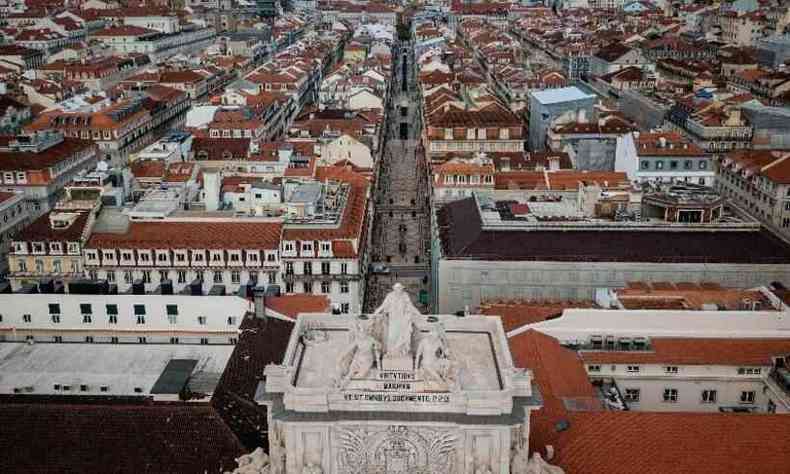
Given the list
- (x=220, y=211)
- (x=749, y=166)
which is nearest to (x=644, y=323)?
(x=220, y=211)

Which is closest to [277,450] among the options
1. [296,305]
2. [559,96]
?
[296,305]

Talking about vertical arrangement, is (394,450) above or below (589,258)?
above

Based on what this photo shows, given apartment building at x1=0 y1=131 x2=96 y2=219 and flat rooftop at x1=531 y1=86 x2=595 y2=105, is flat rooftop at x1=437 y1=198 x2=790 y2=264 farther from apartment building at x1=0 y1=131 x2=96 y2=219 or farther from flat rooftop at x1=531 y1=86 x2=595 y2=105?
flat rooftop at x1=531 y1=86 x2=595 y2=105

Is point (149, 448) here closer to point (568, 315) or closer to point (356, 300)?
point (568, 315)

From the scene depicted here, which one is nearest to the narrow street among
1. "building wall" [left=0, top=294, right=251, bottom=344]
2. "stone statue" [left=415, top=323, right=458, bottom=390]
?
"building wall" [left=0, top=294, right=251, bottom=344]

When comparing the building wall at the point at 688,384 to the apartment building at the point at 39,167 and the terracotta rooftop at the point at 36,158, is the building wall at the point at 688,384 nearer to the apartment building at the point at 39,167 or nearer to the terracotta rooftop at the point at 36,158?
the apartment building at the point at 39,167

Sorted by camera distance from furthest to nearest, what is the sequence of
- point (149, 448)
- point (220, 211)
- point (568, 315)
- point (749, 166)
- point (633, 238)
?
point (749, 166), point (220, 211), point (633, 238), point (568, 315), point (149, 448)

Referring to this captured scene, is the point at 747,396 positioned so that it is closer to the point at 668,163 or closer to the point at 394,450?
the point at 394,450
